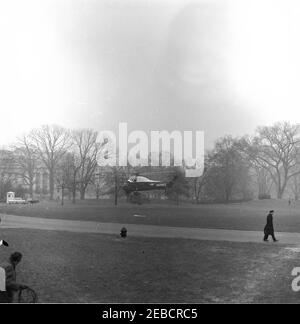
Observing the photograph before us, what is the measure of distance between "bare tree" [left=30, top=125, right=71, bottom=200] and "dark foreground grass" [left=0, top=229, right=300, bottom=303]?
2667 cm

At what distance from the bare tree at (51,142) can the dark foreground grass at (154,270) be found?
87.5 ft

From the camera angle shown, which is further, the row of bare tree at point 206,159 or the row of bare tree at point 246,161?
the row of bare tree at point 246,161

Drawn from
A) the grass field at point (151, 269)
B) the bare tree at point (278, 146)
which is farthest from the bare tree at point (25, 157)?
the bare tree at point (278, 146)

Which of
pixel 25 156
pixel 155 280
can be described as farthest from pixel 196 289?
pixel 25 156

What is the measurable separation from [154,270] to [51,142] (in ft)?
114

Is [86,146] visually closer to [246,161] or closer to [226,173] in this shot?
[226,173]

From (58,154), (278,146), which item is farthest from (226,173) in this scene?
(58,154)

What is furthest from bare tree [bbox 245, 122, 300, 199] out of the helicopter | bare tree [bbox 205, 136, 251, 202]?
the helicopter

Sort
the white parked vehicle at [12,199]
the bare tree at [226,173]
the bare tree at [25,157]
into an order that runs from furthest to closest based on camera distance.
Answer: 1. the bare tree at [226,173]
2. the white parked vehicle at [12,199]
3. the bare tree at [25,157]

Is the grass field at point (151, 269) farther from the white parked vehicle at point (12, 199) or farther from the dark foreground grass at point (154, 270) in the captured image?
the white parked vehicle at point (12, 199)

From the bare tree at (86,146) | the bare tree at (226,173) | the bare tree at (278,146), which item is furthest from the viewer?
the bare tree at (278,146)

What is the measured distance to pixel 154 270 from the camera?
39.0 ft

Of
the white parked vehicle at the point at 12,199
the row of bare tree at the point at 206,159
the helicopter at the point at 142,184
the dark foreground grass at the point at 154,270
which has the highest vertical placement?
the row of bare tree at the point at 206,159

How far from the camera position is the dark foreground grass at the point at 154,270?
952 centimetres
